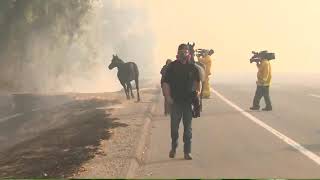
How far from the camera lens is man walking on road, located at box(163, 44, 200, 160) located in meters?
11.2

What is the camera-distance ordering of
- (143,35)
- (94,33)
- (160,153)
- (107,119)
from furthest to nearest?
(143,35), (94,33), (107,119), (160,153)

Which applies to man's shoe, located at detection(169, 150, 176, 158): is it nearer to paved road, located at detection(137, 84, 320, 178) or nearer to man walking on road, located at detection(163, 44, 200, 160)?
paved road, located at detection(137, 84, 320, 178)

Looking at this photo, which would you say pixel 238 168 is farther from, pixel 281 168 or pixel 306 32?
pixel 306 32

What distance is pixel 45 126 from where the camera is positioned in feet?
Result: 72.0

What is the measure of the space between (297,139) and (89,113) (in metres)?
9.46

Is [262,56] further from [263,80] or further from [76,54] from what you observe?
[76,54]

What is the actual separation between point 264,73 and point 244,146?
8344 mm

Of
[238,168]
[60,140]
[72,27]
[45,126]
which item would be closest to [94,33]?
[72,27]

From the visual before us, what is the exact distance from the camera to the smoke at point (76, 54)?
4375 centimetres

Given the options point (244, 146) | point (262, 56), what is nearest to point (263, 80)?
point (262, 56)

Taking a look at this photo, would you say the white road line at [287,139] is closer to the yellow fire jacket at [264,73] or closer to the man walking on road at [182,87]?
the yellow fire jacket at [264,73]

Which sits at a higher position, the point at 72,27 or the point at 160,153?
the point at 72,27

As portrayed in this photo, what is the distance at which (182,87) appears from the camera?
444 inches

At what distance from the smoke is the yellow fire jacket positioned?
2446cm
